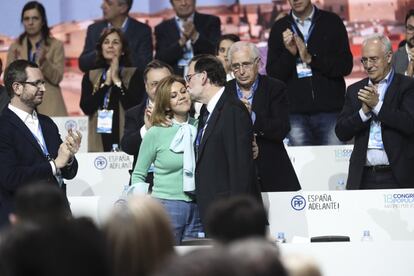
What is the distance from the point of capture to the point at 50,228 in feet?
14.4

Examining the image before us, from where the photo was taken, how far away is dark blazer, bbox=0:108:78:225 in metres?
8.81

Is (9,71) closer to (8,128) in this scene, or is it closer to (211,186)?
(8,128)

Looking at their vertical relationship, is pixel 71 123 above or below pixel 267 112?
below

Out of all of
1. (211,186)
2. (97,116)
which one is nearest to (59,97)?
(97,116)

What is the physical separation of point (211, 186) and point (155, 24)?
19.5 feet

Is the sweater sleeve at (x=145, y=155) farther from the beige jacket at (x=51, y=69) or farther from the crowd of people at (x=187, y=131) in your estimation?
the beige jacket at (x=51, y=69)

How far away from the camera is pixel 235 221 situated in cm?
459

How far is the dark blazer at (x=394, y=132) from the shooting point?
9.66m

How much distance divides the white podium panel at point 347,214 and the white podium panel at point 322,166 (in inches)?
63.0

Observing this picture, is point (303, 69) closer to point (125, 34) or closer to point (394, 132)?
point (394, 132)

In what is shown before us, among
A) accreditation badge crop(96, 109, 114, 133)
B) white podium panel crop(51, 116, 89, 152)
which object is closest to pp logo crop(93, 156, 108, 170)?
accreditation badge crop(96, 109, 114, 133)

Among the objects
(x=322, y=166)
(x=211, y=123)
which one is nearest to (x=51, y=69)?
(x=322, y=166)

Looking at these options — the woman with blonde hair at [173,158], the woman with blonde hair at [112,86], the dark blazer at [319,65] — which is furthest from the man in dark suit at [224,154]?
the woman with blonde hair at [112,86]

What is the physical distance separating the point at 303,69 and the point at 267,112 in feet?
6.42
